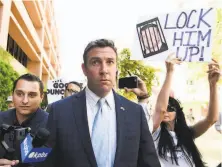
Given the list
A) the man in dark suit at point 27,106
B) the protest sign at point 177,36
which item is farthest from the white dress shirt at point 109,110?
the protest sign at point 177,36

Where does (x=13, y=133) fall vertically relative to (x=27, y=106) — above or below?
below

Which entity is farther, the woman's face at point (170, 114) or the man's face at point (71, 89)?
the man's face at point (71, 89)

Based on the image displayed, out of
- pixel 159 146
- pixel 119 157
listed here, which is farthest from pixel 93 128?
pixel 159 146

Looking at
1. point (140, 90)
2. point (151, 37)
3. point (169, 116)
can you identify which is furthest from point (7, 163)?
point (151, 37)

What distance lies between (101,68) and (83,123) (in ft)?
1.09

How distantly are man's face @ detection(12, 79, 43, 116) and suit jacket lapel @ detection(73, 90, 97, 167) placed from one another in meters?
0.68

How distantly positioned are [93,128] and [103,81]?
28 centimetres

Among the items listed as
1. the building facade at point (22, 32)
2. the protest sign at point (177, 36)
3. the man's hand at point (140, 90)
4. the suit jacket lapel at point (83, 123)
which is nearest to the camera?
the suit jacket lapel at point (83, 123)

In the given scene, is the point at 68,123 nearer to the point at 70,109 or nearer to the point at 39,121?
the point at 70,109

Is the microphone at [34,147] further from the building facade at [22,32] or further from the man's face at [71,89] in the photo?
the building facade at [22,32]

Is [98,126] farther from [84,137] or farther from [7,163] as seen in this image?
[7,163]

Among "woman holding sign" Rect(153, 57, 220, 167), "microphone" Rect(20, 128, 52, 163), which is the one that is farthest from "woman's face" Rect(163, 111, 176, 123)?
"microphone" Rect(20, 128, 52, 163)

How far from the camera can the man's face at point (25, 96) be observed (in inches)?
99.9

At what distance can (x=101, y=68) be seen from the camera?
1.88 meters
